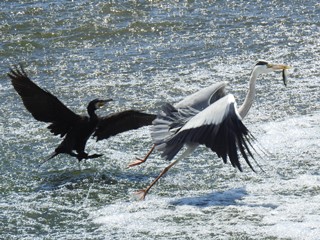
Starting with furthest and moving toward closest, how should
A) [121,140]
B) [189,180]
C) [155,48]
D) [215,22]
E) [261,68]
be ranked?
[215,22] < [155,48] < [121,140] < [261,68] < [189,180]

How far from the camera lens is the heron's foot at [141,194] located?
24.3 ft

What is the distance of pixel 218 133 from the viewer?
23.3 ft

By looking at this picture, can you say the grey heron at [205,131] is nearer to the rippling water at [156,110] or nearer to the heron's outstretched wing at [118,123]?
the rippling water at [156,110]

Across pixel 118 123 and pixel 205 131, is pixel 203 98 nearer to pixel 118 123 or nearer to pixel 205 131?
pixel 118 123

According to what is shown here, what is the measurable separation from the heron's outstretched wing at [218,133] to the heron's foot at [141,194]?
1.33 ft

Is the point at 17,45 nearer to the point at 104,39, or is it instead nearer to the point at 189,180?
the point at 104,39

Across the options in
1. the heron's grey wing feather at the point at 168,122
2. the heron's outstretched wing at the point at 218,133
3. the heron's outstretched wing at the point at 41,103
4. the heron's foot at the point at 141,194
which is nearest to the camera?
the heron's outstretched wing at the point at 218,133

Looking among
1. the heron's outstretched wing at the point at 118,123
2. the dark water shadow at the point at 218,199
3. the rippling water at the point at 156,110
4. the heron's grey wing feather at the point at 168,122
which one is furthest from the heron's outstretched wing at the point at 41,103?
the dark water shadow at the point at 218,199

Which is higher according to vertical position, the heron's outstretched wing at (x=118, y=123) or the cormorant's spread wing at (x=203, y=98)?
the cormorant's spread wing at (x=203, y=98)

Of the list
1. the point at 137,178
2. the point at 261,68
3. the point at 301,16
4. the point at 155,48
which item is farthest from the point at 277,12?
the point at 137,178

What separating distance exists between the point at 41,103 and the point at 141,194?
140cm

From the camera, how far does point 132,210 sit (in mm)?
7102

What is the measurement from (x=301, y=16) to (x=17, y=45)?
14.6 ft

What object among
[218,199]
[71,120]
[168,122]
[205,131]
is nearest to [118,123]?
[71,120]
